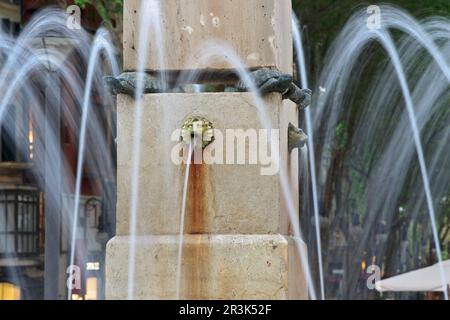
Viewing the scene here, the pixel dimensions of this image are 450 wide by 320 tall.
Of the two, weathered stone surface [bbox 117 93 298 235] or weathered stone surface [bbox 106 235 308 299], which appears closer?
weathered stone surface [bbox 106 235 308 299]

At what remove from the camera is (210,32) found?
9133mm

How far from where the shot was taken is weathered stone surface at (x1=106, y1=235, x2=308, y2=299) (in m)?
8.67

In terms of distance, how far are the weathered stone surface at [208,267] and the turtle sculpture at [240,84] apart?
1009 mm

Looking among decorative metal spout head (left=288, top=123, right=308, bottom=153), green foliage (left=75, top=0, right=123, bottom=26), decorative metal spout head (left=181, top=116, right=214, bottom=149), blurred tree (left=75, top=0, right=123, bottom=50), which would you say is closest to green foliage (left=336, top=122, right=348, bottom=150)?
blurred tree (left=75, top=0, right=123, bottom=50)

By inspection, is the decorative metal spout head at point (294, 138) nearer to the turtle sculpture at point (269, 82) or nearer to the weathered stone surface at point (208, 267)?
the turtle sculpture at point (269, 82)

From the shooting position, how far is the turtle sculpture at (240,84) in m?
8.88

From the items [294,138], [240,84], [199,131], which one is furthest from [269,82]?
[294,138]

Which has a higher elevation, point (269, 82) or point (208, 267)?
point (269, 82)

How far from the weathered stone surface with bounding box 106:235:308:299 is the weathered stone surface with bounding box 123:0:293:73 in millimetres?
1241

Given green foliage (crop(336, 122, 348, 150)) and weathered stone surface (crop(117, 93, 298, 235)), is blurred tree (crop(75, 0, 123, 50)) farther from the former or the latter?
weathered stone surface (crop(117, 93, 298, 235))

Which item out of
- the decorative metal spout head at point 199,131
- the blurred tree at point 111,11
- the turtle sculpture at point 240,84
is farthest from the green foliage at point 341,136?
the decorative metal spout head at point 199,131

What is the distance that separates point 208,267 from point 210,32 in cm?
164

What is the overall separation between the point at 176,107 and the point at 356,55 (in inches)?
573

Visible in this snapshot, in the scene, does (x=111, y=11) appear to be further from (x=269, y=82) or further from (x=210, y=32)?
(x=269, y=82)
